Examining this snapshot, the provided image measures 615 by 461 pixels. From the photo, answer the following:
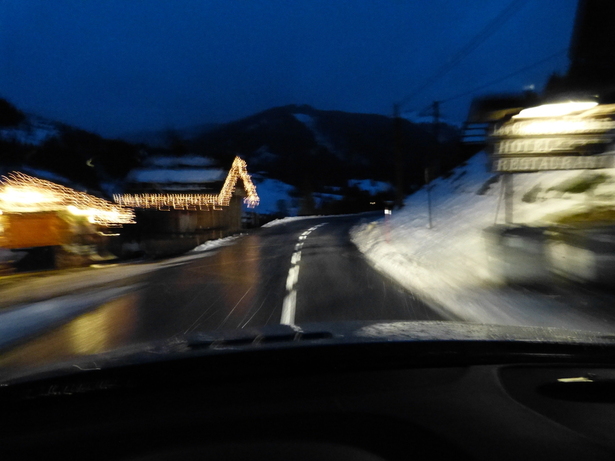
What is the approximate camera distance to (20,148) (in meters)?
37.8

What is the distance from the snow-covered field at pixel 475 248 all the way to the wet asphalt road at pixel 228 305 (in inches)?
31.0

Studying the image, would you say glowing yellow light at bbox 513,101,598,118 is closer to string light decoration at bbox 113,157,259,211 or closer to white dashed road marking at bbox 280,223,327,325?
white dashed road marking at bbox 280,223,327,325

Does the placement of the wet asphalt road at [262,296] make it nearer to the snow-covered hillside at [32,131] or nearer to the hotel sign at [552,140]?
the hotel sign at [552,140]

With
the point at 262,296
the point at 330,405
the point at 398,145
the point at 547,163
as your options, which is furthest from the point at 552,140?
the point at 398,145

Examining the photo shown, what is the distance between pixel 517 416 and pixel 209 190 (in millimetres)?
35860

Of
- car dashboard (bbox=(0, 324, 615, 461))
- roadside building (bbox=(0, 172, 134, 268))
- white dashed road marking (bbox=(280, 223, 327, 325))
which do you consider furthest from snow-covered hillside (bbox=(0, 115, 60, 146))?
car dashboard (bbox=(0, 324, 615, 461))

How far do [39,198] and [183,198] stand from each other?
56.4ft

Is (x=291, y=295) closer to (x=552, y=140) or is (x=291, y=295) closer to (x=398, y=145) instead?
(x=552, y=140)

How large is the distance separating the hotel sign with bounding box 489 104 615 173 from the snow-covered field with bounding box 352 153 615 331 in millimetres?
770

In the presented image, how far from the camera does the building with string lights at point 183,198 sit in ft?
112

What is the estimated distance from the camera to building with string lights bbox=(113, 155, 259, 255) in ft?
112

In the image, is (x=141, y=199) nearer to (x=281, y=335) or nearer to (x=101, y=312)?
(x=101, y=312)

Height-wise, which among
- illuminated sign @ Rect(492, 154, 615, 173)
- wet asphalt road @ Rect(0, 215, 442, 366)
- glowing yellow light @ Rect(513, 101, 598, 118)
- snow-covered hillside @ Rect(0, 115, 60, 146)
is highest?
snow-covered hillside @ Rect(0, 115, 60, 146)

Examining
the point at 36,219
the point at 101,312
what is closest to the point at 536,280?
the point at 101,312
